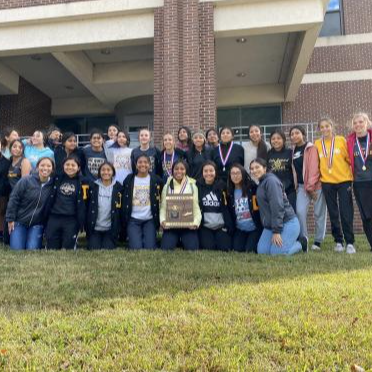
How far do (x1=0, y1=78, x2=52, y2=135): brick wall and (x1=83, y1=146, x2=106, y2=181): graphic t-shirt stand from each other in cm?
906

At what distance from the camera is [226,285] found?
149 inches

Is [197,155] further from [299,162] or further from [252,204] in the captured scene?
[299,162]

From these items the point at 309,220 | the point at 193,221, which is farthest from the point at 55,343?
the point at 309,220

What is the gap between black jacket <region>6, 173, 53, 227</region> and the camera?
623 centimetres

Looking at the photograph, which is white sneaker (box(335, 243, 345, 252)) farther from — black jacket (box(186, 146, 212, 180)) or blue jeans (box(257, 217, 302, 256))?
black jacket (box(186, 146, 212, 180))

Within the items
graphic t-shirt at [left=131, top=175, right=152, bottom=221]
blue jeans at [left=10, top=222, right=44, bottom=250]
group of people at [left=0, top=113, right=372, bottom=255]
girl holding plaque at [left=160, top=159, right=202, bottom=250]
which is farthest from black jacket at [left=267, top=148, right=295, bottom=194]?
blue jeans at [left=10, top=222, right=44, bottom=250]

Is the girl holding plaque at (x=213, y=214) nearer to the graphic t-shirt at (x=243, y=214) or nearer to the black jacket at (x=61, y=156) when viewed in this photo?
the graphic t-shirt at (x=243, y=214)

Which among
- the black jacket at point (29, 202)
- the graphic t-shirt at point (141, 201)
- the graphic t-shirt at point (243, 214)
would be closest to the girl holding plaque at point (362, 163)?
the graphic t-shirt at point (243, 214)

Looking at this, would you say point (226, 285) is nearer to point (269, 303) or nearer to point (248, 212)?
point (269, 303)

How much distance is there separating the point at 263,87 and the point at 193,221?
420 inches

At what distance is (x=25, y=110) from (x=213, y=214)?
38.0 feet

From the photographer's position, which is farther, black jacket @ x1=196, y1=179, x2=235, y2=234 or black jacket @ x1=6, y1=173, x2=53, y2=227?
black jacket @ x1=6, y1=173, x2=53, y2=227

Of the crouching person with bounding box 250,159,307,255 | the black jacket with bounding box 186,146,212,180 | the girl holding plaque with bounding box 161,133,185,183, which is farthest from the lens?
the girl holding plaque with bounding box 161,133,185,183

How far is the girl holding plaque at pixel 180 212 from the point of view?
6012 mm
